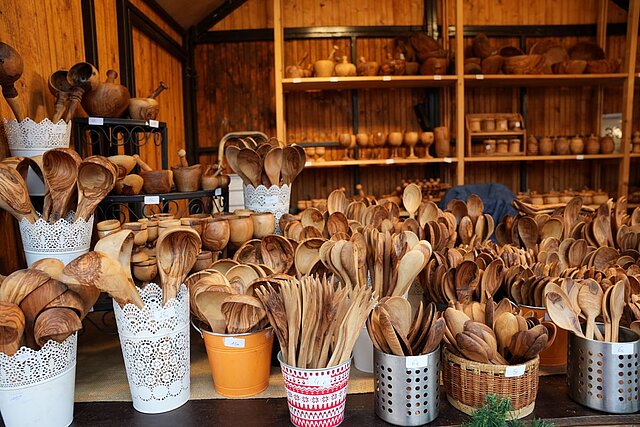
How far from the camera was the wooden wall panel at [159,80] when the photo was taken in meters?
3.12

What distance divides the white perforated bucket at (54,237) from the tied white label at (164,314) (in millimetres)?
407

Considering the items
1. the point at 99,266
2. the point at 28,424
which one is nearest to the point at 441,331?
the point at 99,266

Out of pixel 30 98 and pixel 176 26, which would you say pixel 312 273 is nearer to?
pixel 30 98

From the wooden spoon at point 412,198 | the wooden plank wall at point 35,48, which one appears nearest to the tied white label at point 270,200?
the wooden spoon at point 412,198

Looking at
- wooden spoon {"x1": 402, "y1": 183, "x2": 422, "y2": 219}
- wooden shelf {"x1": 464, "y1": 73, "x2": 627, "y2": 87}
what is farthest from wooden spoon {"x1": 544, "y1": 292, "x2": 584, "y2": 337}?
wooden shelf {"x1": 464, "y1": 73, "x2": 627, "y2": 87}

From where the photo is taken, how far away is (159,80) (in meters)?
3.49

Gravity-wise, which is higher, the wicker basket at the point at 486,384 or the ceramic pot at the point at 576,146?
the ceramic pot at the point at 576,146

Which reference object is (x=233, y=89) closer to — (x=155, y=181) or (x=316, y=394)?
(x=155, y=181)

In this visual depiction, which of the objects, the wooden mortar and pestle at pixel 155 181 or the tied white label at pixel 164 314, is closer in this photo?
the tied white label at pixel 164 314

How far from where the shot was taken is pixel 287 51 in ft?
13.7

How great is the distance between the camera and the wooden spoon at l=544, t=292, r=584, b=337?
2.93 feet

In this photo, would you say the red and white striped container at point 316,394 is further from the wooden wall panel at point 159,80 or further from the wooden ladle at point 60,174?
the wooden wall panel at point 159,80

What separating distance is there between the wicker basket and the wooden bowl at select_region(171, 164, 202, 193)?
1011 millimetres

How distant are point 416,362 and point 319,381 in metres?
0.16
